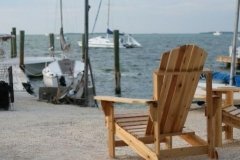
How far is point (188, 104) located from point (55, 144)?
2.33 metres

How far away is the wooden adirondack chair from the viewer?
188 inches

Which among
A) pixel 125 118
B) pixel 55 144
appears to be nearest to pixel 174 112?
pixel 125 118

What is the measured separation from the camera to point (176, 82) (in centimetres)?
490

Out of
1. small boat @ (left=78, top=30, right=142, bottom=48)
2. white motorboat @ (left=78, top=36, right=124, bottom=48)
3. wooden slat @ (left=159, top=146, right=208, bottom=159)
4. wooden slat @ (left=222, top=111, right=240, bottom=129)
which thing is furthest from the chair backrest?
white motorboat @ (left=78, top=36, right=124, bottom=48)

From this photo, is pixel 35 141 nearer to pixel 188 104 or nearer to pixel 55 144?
pixel 55 144

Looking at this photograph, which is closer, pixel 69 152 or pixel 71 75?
pixel 69 152

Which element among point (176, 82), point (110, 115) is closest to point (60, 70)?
point (110, 115)

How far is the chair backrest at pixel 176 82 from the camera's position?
15.6 feet

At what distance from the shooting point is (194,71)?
16.3 ft

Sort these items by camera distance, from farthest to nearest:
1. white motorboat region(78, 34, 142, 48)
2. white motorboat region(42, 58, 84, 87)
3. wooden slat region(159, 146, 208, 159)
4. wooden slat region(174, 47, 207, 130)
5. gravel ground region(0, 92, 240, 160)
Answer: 1. white motorboat region(78, 34, 142, 48)
2. white motorboat region(42, 58, 84, 87)
3. gravel ground region(0, 92, 240, 160)
4. wooden slat region(159, 146, 208, 159)
5. wooden slat region(174, 47, 207, 130)

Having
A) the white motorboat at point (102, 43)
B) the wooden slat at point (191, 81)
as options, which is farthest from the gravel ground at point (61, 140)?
the white motorboat at point (102, 43)

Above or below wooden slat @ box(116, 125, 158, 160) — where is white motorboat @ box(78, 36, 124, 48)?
below

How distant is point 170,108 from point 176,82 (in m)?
0.29

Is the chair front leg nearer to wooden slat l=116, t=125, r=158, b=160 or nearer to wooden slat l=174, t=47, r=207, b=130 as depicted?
wooden slat l=116, t=125, r=158, b=160
